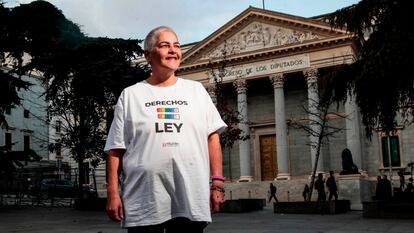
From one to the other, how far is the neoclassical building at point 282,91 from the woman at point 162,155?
33.3 m

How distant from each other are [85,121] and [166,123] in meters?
21.0

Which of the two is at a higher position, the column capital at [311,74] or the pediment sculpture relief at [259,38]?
the pediment sculpture relief at [259,38]

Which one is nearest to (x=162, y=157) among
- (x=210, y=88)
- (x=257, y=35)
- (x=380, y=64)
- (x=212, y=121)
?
(x=212, y=121)

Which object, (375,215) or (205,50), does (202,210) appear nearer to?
(375,215)

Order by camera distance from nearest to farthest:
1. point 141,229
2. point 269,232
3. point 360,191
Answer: point 141,229, point 269,232, point 360,191

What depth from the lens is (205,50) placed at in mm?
42812

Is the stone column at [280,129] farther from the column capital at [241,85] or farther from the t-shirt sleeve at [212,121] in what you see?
the t-shirt sleeve at [212,121]

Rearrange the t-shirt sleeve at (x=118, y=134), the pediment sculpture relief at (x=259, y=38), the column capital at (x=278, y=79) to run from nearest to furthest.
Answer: the t-shirt sleeve at (x=118, y=134), the pediment sculpture relief at (x=259, y=38), the column capital at (x=278, y=79)

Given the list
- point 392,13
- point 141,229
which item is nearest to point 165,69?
point 141,229

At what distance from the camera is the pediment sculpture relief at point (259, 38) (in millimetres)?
39281

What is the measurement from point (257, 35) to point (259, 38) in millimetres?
316

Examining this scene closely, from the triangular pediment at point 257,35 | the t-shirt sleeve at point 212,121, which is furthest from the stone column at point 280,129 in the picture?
the t-shirt sleeve at point 212,121

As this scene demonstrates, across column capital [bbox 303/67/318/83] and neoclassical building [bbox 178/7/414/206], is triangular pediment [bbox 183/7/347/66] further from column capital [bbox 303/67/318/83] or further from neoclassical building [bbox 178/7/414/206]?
column capital [bbox 303/67/318/83]

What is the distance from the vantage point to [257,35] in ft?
134
